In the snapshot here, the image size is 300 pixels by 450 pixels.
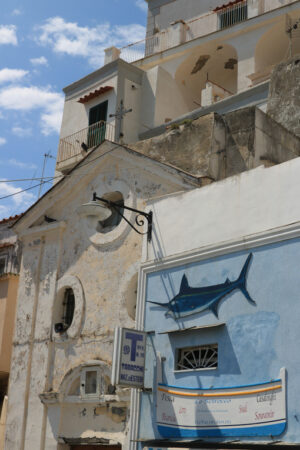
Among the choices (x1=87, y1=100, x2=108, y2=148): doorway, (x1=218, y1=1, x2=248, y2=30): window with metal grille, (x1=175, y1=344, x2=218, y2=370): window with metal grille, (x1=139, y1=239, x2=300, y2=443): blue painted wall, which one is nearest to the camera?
(x1=139, y1=239, x2=300, y2=443): blue painted wall

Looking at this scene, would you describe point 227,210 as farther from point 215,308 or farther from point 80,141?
point 80,141

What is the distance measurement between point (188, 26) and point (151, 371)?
65.6ft

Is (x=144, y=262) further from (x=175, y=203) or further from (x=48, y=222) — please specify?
(x=48, y=222)

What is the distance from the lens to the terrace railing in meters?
25.5

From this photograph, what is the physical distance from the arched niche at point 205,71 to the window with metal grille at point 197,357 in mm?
17125

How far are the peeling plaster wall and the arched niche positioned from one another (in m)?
Answer: 12.7

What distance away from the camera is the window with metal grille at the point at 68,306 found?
609 inches

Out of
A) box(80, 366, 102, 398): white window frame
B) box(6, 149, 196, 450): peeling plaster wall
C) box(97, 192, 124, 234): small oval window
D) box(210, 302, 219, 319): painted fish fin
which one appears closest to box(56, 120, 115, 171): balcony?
box(6, 149, 196, 450): peeling plaster wall

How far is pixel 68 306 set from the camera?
15.7 meters

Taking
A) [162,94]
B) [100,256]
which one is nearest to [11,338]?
[100,256]

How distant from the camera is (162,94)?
2691 cm

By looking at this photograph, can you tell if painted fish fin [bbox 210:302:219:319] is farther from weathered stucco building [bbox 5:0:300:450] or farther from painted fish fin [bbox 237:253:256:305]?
weathered stucco building [bbox 5:0:300:450]

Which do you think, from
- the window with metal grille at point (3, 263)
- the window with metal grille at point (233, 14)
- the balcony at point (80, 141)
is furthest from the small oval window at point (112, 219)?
the window with metal grille at point (233, 14)

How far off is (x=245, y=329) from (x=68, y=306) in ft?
19.3
